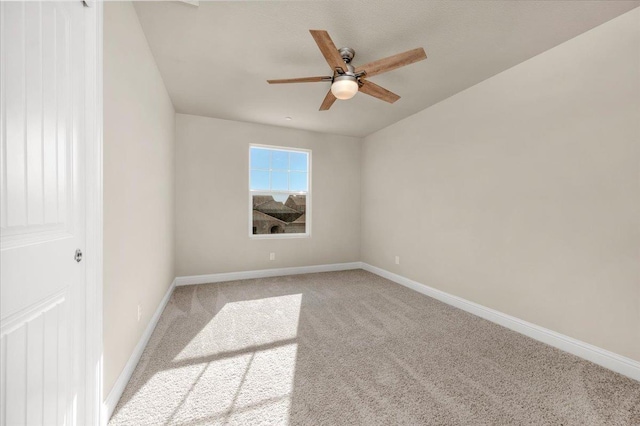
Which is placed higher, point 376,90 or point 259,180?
point 376,90

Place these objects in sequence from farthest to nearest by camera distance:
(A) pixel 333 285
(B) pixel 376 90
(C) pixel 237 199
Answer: (C) pixel 237 199 < (A) pixel 333 285 < (B) pixel 376 90

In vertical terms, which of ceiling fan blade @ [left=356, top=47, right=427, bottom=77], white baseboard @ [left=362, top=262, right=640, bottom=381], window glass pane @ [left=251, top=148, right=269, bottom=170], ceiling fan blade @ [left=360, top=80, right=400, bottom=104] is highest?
ceiling fan blade @ [left=356, top=47, right=427, bottom=77]

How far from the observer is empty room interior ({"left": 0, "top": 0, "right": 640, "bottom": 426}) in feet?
3.39

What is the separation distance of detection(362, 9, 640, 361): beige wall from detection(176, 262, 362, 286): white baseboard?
164 centimetres

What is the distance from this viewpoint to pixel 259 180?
442cm

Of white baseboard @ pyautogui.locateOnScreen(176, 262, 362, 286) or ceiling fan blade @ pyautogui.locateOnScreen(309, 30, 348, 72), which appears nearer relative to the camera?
ceiling fan blade @ pyautogui.locateOnScreen(309, 30, 348, 72)

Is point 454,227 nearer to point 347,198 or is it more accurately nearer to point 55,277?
point 347,198

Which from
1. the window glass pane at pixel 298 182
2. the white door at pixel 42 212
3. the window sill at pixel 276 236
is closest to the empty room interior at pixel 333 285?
the white door at pixel 42 212

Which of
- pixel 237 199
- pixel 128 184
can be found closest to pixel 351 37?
pixel 128 184

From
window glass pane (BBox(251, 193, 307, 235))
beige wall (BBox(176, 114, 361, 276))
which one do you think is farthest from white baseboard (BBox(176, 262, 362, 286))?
window glass pane (BBox(251, 193, 307, 235))

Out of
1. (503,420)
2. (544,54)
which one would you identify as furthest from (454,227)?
(503,420)

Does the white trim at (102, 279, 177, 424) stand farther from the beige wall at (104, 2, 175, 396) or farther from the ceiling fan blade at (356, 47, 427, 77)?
the ceiling fan blade at (356, 47, 427, 77)

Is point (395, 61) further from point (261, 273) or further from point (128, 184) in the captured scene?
point (261, 273)

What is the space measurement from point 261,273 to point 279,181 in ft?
5.22
